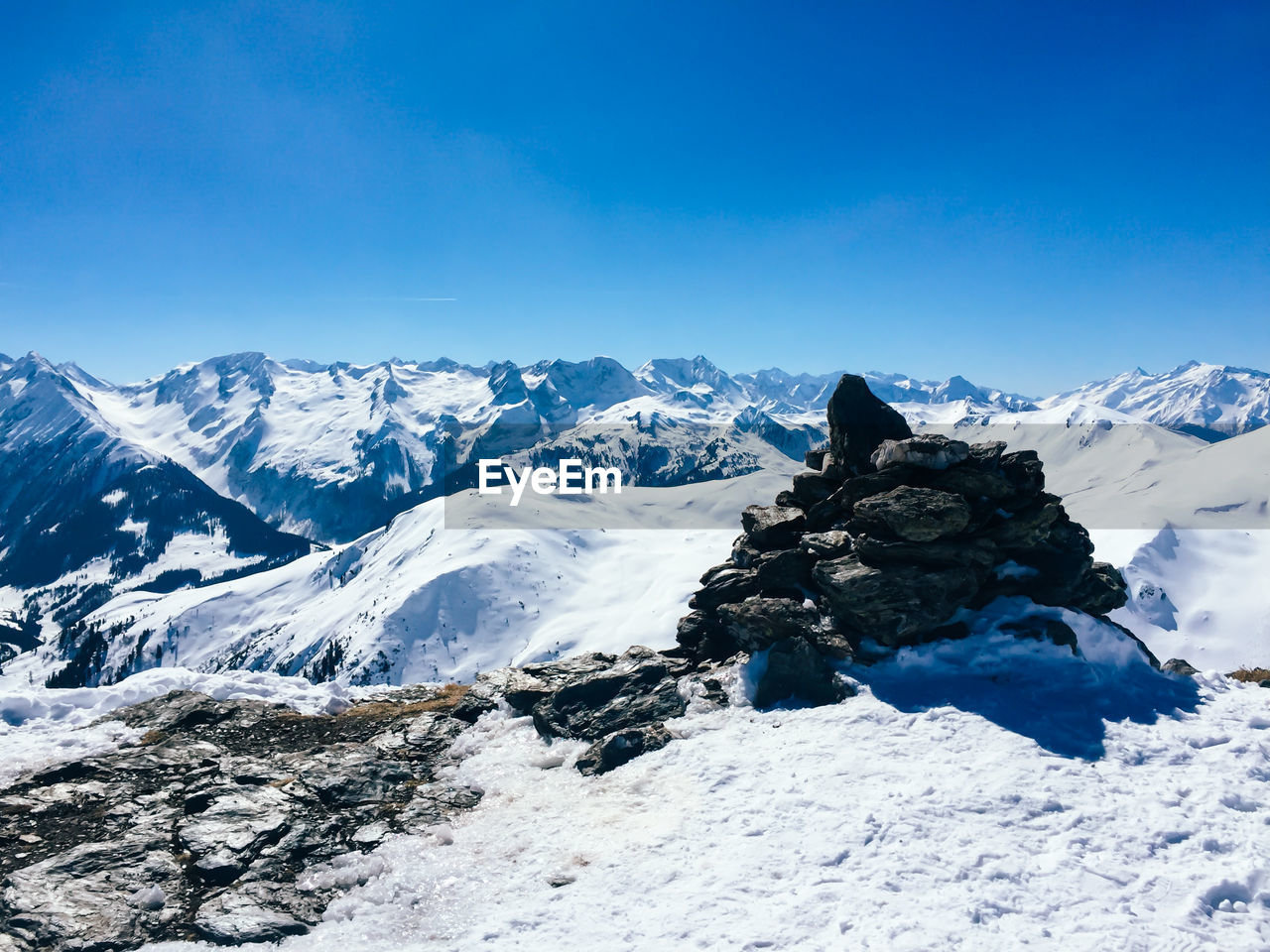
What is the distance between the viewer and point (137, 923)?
14102mm

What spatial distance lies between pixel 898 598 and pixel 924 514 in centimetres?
333

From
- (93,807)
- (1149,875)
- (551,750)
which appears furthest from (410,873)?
(1149,875)

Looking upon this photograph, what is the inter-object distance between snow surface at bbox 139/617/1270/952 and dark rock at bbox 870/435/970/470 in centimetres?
769

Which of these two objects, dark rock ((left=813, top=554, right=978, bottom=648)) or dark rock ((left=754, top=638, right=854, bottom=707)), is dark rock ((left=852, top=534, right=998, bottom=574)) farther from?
dark rock ((left=754, top=638, right=854, bottom=707))

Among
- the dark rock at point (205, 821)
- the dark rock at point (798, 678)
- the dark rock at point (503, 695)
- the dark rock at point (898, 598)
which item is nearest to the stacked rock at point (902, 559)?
the dark rock at point (898, 598)

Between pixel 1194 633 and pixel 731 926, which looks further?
pixel 1194 633

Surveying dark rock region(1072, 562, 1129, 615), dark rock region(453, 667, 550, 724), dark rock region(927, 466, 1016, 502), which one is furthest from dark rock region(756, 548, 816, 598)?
dark rock region(1072, 562, 1129, 615)

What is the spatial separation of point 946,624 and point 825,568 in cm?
490

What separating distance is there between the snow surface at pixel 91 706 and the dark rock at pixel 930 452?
28.6m

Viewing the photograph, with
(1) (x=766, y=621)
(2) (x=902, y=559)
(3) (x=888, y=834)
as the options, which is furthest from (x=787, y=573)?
(3) (x=888, y=834)

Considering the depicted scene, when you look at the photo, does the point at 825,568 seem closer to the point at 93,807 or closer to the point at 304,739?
the point at 304,739

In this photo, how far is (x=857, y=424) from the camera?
98.1 feet

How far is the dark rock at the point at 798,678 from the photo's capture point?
22234 millimetres

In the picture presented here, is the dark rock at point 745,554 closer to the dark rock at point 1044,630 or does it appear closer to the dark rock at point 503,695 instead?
the dark rock at point 1044,630
